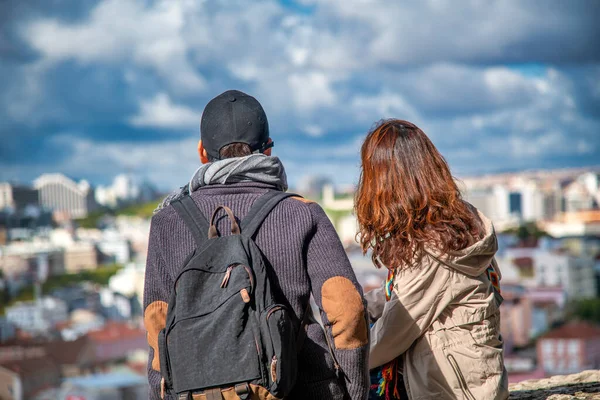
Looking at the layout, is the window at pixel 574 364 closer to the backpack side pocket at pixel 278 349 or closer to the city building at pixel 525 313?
the city building at pixel 525 313

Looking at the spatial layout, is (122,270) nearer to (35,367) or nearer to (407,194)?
(35,367)

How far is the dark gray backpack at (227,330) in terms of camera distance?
1202 mm

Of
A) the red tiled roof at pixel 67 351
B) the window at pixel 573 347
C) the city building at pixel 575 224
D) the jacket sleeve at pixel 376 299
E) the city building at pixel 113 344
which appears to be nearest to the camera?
the jacket sleeve at pixel 376 299

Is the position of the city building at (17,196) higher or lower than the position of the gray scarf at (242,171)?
higher

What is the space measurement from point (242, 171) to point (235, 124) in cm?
8

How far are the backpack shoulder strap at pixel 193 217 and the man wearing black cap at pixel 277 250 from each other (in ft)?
0.04

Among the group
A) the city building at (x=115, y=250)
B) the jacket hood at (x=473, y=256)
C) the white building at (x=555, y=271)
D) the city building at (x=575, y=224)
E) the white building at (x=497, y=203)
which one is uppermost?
the white building at (x=497, y=203)

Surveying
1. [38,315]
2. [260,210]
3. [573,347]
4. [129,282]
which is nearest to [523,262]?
[573,347]

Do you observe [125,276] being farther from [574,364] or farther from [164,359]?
[164,359]

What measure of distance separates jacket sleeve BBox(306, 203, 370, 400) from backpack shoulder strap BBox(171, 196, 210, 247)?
17cm

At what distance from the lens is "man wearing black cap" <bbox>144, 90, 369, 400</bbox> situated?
1.29 meters

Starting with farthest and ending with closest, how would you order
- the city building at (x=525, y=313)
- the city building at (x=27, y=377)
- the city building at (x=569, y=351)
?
the city building at (x=525, y=313)
the city building at (x=569, y=351)
the city building at (x=27, y=377)

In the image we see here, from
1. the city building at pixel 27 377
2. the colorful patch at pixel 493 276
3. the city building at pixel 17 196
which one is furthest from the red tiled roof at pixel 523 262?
the city building at pixel 17 196

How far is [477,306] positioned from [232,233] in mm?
544
